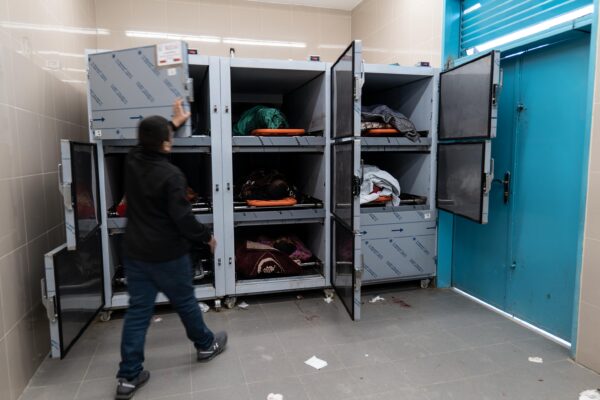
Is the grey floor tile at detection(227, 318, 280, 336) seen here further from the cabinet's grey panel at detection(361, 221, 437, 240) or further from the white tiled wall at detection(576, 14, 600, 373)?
the white tiled wall at detection(576, 14, 600, 373)

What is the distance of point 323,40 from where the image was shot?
5074mm

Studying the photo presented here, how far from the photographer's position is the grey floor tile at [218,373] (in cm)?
219

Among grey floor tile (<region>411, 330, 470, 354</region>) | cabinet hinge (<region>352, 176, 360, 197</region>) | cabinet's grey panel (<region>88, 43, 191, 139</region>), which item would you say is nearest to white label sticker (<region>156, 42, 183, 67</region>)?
cabinet's grey panel (<region>88, 43, 191, 139</region>)

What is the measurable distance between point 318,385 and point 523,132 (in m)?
2.23

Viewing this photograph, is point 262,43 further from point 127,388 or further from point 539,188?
point 127,388

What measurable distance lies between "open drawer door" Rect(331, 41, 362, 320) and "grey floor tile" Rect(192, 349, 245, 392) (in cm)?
86

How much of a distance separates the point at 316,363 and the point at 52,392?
57.1 inches

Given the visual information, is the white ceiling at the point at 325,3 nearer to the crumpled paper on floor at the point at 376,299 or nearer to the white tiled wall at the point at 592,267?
the white tiled wall at the point at 592,267

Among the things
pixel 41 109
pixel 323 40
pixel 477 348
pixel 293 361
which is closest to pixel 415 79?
pixel 323 40

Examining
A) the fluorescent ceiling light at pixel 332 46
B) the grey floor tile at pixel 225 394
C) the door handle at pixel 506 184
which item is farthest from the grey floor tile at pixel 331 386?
the fluorescent ceiling light at pixel 332 46

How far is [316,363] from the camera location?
240cm

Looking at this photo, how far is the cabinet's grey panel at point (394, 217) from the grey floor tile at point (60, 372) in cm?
224

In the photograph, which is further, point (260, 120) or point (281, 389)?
point (260, 120)

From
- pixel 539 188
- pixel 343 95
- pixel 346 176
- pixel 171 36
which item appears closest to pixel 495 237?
pixel 539 188
